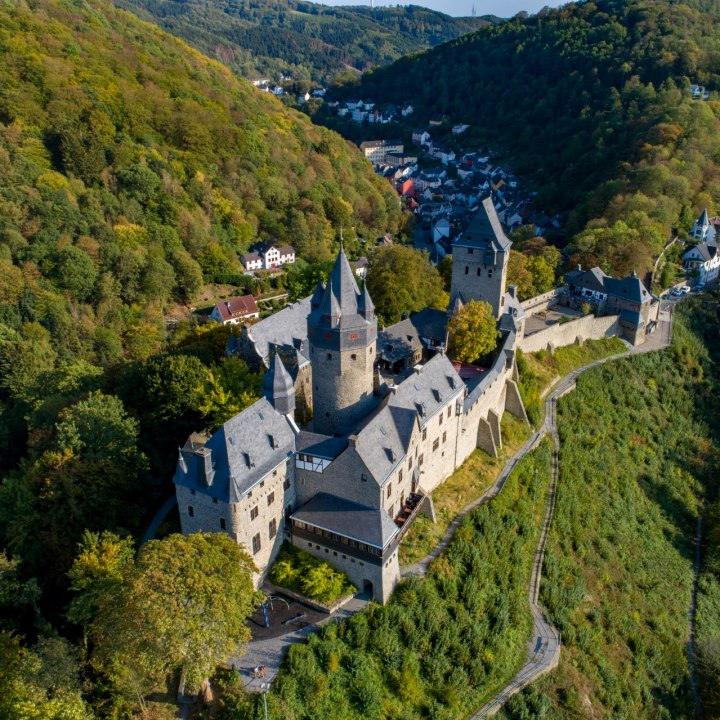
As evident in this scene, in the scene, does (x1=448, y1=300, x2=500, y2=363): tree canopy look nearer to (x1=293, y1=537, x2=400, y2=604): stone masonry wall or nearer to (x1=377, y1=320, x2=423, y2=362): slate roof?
(x1=377, y1=320, x2=423, y2=362): slate roof

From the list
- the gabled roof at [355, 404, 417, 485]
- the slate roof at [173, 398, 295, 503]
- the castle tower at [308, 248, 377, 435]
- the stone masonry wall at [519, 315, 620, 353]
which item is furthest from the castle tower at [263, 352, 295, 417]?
the stone masonry wall at [519, 315, 620, 353]

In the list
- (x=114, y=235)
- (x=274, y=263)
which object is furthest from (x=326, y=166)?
(x=114, y=235)

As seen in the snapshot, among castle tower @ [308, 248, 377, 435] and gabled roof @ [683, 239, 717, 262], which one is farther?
gabled roof @ [683, 239, 717, 262]

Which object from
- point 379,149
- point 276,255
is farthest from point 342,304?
point 379,149

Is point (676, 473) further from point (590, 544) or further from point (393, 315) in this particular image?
point (393, 315)

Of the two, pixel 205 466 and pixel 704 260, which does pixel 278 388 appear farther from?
pixel 704 260
